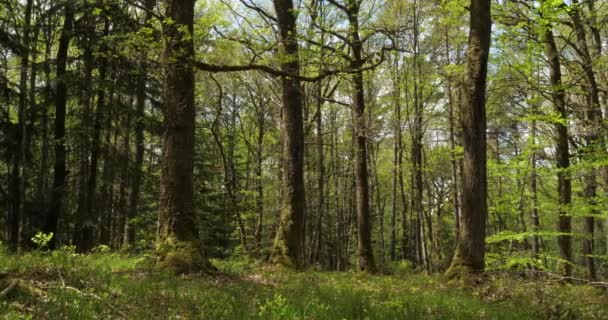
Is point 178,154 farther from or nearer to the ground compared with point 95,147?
nearer to the ground

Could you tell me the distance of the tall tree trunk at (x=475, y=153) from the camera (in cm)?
1037

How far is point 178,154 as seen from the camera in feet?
29.4

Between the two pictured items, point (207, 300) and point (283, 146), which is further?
point (283, 146)

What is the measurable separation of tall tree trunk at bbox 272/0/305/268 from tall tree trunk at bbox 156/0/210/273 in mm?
3399

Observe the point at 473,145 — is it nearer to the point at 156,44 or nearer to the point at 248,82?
the point at 156,44

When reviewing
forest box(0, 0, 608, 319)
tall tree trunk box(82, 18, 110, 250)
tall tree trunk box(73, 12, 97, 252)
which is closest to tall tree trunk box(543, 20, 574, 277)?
forest box(0, 0, 608, 319)

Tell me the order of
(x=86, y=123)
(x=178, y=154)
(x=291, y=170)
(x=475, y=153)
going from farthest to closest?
1. (x=86, y=123)
2. (x=291, y=170)
3. (x=475, y=153)
4. (x=178, y=154)

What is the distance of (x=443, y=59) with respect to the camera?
994 inches

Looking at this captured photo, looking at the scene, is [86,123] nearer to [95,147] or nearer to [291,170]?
[95,147]

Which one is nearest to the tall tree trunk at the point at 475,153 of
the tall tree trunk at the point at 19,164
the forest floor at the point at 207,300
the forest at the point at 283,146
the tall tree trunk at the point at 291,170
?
the forest at the point at 283,146

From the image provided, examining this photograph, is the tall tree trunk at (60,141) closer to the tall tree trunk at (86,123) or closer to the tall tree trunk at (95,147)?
the tall tree trunk at (86,123)

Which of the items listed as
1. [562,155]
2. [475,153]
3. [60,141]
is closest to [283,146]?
[475,153]

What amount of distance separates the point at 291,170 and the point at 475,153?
4.91 metres

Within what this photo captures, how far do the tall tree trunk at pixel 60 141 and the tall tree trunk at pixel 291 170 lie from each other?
339 inches
